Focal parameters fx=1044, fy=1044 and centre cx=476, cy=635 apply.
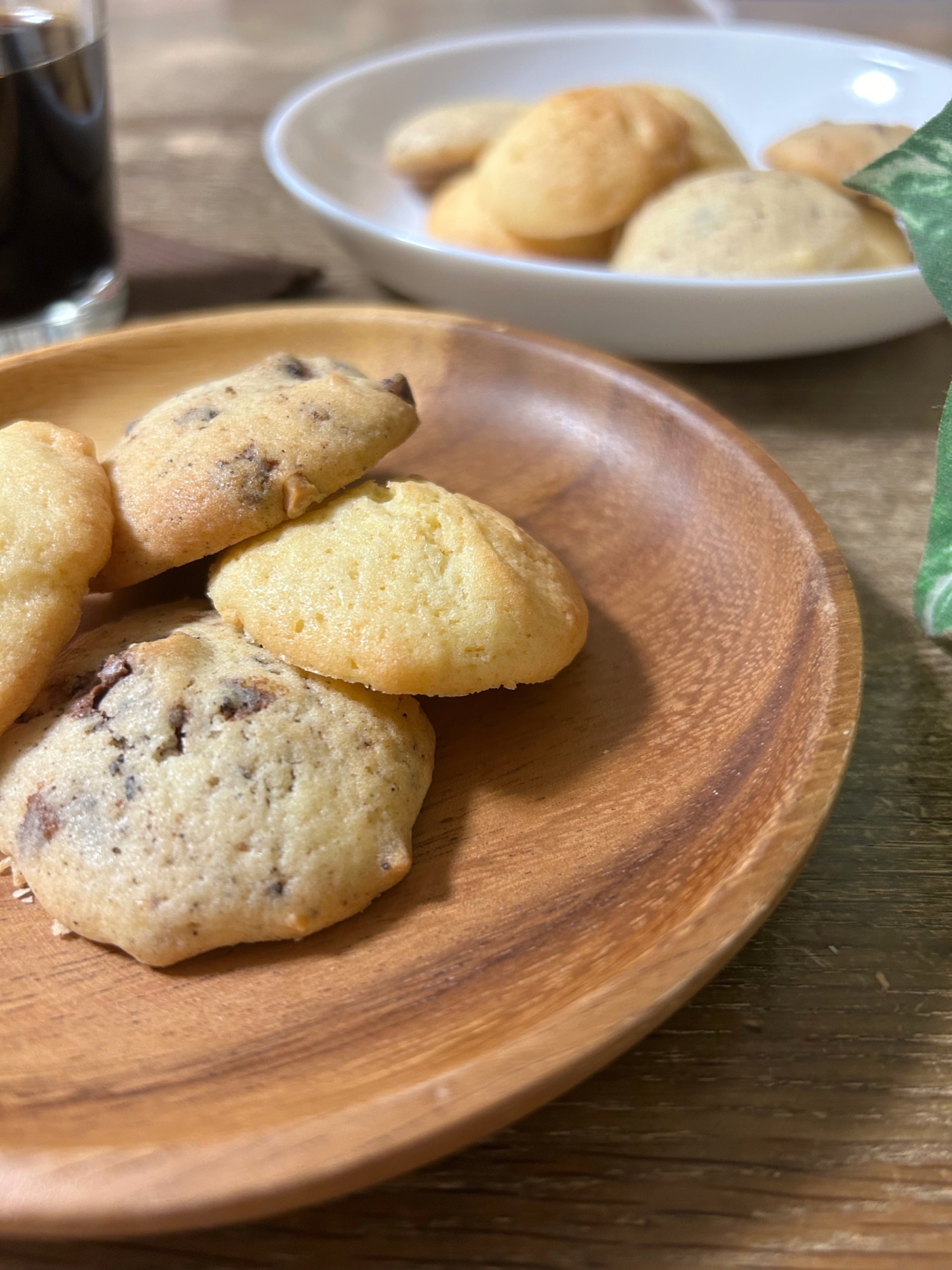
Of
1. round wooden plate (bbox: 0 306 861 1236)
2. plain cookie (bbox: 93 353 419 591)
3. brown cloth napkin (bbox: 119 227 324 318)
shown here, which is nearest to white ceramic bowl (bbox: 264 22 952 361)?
brown cloth napkin (bbox: 119 227 324 318)

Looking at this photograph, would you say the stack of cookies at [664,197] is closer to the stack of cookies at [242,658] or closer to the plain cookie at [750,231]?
the plain cookie at [750,231]

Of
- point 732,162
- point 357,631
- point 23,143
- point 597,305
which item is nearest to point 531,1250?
point 357,631

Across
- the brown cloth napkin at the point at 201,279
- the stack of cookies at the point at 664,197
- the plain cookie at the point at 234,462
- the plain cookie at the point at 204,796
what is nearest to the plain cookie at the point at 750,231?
the stack of cookies at the point at 664,197

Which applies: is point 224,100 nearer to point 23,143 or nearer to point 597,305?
point 23,143

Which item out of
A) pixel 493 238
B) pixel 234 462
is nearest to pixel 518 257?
pixel 493 238

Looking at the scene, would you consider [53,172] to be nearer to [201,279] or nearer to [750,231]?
[201,279]
